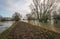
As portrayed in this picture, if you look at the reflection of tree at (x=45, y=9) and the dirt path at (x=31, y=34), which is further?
the reflection of tree at (x=45, y=9)

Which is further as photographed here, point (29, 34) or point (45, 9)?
point (45, 9)

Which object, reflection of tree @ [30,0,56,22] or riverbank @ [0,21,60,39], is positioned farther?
reflection of tree @ [30,0,56,22]

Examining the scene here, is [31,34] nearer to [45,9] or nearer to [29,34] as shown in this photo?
[29,34]

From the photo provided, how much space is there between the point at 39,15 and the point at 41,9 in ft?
5.98

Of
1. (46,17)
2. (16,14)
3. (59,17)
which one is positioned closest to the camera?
(46,17)

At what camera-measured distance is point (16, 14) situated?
97.2m

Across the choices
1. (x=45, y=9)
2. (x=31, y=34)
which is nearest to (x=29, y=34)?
(x=31, y=34)

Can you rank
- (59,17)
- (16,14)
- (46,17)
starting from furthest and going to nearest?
(16,14), (59,17), (46,17)

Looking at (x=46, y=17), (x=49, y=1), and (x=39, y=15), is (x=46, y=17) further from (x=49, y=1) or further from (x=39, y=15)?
(x=49, y=1)

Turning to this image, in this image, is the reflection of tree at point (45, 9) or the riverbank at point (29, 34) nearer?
the riverbank at point (29, 34)

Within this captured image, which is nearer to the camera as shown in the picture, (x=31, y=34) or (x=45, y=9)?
(x=31, y=34)

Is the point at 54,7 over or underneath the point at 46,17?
over

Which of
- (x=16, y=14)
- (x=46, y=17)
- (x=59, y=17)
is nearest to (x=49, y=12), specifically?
(x=46, y=17)

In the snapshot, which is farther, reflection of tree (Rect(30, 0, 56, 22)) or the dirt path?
reflection of tree (Rect(30, 0, 56, 22))
